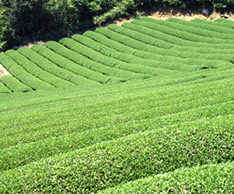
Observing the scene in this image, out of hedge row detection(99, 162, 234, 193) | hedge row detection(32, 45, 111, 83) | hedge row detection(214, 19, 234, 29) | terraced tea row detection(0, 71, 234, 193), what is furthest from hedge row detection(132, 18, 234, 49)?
hedge row detection(99, 162, 234, 193)

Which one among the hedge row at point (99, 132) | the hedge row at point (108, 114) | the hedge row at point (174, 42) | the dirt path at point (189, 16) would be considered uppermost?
the dirt path at point (189, 16)

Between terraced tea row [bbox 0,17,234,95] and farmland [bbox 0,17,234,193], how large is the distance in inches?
8.4

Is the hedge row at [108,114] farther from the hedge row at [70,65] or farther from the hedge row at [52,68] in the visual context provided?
the hedge row at [52,68]

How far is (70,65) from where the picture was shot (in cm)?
4912

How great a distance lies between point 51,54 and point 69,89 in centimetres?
1707

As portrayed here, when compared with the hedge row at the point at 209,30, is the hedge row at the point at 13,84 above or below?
below

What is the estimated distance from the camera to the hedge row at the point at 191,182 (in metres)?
9.07

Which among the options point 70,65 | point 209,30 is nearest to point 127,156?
point 70,65

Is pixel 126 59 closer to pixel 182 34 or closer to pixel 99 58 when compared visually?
pixel 99 58

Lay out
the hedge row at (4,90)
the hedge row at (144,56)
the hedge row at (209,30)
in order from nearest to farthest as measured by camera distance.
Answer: the hedge row at (144,56)
the hedge row at (4,90)
the hedge row at (209,30)

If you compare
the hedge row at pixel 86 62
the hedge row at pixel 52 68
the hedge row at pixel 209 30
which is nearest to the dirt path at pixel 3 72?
the hedge row at pixel 52 68

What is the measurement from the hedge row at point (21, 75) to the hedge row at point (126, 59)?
1296 centimetres

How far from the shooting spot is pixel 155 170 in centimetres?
1159

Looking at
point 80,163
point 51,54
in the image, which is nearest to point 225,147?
point 80,163
